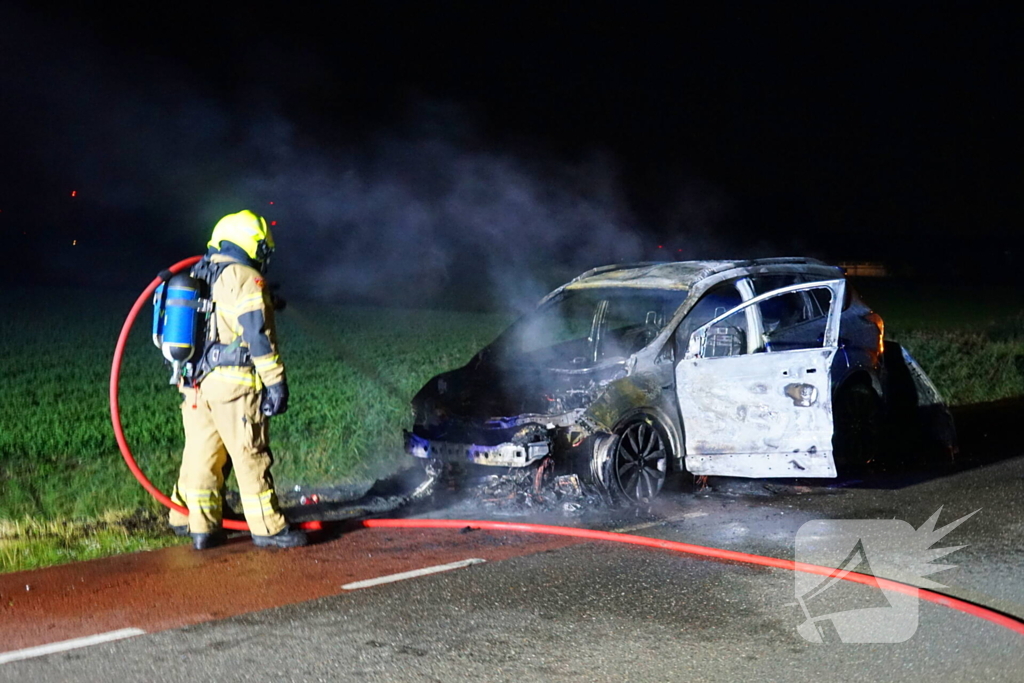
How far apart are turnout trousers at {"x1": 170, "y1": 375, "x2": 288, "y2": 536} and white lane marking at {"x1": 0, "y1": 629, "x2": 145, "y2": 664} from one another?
56.1 inches

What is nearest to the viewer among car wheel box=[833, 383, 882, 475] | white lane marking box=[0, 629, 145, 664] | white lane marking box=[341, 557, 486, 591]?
white lane marking box=[0, 629, 145, 664]

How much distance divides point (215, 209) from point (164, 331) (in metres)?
49.5

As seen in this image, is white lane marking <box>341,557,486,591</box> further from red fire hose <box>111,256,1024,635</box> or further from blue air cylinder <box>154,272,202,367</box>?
blue air cylinder <box>154,272,202,367</box>

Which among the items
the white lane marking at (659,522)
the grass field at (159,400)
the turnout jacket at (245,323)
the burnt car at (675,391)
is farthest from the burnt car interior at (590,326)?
the turnout jacket at (245,323)

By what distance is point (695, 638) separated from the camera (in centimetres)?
499

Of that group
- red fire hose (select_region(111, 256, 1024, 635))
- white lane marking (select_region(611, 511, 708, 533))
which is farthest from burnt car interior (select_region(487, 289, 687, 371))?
red fire hose (select_region(111, 256, 1024, 635))

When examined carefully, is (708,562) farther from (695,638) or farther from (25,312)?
(25,312)

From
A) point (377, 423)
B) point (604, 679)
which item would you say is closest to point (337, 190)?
point (377, 423)

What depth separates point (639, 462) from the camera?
7.90 m

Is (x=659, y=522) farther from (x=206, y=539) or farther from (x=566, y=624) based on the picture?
(x=206, y=539)

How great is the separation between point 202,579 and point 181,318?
1.48m

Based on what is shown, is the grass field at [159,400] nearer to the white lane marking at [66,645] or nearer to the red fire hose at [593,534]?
the red fire hose at [593,534]

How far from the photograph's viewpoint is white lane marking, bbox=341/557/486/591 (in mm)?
5930

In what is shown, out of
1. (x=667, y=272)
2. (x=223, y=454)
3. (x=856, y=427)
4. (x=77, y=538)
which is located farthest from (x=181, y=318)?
(x=856, y=427)
